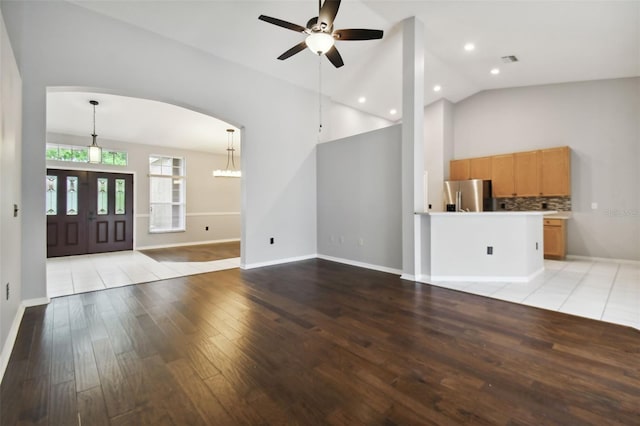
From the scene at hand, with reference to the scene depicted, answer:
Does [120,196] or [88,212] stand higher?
[120,196]

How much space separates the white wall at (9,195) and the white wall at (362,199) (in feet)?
14.8

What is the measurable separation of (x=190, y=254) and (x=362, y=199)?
4.48 m

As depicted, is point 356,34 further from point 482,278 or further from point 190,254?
point 190,254

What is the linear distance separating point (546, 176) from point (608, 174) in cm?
97

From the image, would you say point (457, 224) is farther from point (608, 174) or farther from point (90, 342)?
point (90, 342)

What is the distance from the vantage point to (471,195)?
22.1 feet

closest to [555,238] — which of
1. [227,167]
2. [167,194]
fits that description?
[227,167]

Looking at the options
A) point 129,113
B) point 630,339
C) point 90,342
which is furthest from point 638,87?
point 129,113

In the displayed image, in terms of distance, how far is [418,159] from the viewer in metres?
4.31

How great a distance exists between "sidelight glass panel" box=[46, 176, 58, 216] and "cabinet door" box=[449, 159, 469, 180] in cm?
979

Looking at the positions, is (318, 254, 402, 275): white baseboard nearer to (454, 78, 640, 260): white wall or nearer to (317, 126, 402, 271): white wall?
(317, 126, 402, 271): white wall

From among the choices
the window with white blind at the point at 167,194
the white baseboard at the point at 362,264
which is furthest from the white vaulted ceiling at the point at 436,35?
the window with white blind at the point at 167,194

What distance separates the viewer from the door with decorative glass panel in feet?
21.4

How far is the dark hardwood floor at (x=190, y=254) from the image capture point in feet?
20.3
